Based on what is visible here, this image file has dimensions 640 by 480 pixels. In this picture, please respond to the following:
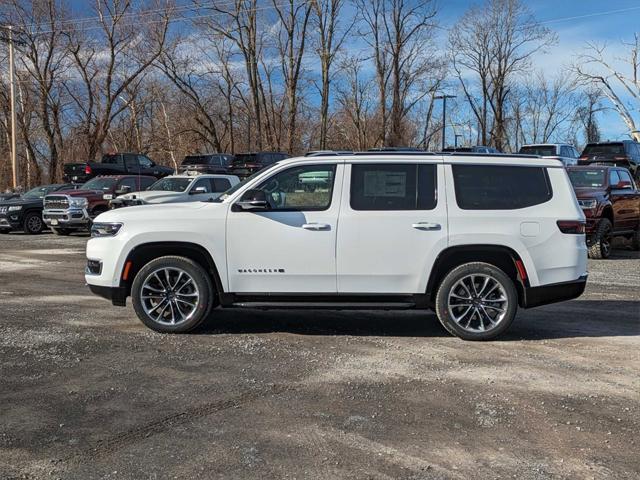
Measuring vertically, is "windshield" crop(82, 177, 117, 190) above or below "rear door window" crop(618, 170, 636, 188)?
above

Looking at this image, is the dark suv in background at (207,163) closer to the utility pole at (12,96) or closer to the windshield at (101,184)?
the windshield at (101,184)

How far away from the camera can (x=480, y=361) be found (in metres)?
5.80

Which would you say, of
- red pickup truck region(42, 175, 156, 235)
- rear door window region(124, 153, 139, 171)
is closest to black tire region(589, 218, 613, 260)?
red pickup truck region(42, 175, 156, 235)

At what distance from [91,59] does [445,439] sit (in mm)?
41373

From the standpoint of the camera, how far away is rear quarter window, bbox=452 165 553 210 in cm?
653

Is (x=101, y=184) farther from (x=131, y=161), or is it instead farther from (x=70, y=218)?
(x=131, y=161)

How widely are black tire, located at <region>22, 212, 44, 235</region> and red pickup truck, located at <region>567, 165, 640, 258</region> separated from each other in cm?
1703

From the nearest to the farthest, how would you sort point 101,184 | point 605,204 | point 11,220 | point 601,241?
point 605,204, point 601,241, point 101,184, point 11,220

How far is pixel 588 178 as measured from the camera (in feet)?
47.0

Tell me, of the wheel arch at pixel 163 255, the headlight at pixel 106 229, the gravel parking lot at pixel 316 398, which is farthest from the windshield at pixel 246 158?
the wheel arch at pixel 163 255

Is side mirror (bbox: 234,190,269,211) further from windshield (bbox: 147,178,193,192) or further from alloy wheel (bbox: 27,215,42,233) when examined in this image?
alloy wheel (bbox: 27,215,42,233)

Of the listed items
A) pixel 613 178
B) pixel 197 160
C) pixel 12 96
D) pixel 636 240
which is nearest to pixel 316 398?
pixel 613 178

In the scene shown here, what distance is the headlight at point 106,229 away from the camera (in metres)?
6.65

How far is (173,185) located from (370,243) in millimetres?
12571
